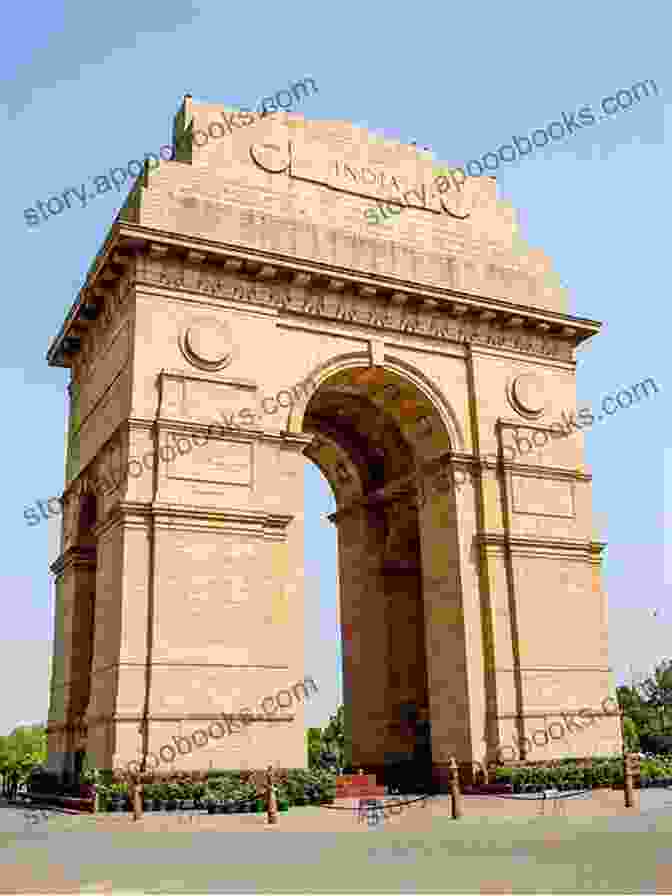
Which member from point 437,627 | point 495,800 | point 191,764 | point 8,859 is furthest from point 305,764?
point 8,859

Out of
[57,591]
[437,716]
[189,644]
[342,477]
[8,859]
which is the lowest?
[8,859]

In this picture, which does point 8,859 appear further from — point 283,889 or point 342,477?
point 342,477

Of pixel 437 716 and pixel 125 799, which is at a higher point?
pixel 437 716

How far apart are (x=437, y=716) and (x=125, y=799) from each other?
30.1ft

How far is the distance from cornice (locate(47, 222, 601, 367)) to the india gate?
2.7 inches

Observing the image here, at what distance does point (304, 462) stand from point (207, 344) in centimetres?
422

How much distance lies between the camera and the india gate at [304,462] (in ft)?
69.7

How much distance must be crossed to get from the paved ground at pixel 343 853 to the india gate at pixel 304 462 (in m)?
4.31

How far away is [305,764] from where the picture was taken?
2097 cm

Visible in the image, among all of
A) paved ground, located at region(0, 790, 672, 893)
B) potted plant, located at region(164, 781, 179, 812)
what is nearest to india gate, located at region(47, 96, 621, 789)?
potted plant, located at region(164, 781, 179, 812)

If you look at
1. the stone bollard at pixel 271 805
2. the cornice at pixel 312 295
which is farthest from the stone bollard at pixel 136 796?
the cornice at pixel 312 295

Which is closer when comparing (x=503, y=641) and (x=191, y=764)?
(x=191, y=764)

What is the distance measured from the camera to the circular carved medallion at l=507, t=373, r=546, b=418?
2700 cm

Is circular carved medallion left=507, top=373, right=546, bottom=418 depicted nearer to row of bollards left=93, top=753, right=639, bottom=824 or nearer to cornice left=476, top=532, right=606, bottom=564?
cornice left=476, top=532, right=606, bottom=564
